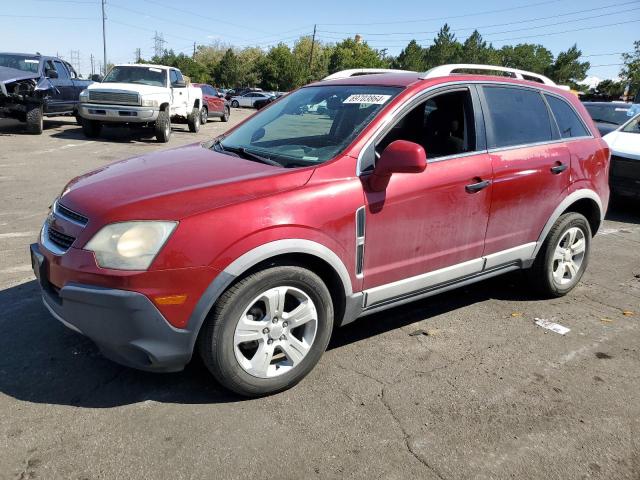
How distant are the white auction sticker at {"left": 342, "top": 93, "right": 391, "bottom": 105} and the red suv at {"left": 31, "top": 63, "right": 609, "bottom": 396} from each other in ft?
0.04

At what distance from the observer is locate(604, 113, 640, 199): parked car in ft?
25.4

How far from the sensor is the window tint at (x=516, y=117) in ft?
12.6

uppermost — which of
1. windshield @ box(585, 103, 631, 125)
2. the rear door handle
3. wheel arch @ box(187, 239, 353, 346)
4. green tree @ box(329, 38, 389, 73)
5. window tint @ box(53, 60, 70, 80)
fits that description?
green tree @ box(329, 38, 389, 73)

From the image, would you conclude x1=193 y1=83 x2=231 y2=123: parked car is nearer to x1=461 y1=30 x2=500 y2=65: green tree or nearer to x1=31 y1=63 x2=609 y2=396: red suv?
x1=31 y1=63 x2=609 y2=396: red suv

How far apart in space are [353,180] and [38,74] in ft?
43.9

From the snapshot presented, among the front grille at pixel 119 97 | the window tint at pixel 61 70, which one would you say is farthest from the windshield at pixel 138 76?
the window tint at pixel 61 70

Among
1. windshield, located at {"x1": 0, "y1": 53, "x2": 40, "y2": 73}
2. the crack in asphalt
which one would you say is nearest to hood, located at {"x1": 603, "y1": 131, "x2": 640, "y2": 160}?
the crack in asphalt

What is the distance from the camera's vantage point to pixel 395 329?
3.85m

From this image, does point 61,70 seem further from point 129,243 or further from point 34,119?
point 129,243

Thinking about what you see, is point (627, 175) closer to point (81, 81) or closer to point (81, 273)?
point (81, 273)

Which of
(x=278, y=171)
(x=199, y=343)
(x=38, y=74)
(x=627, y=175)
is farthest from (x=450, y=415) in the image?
(x=38, y=74)

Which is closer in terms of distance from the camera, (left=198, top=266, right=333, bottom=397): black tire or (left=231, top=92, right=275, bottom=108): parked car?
(left=198, top=266, right=333, bottom=397): black tire

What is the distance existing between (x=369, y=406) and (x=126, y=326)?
1341 millimetres

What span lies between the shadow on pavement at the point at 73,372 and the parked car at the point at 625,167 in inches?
226
